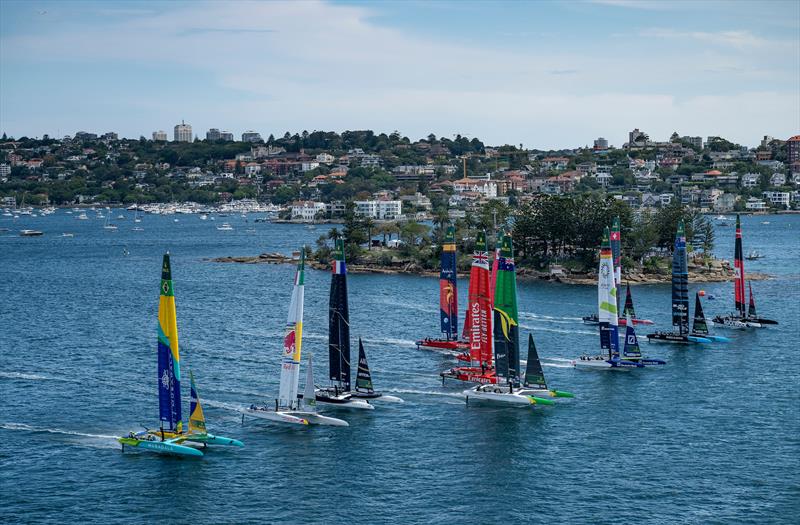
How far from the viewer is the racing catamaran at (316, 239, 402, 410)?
190 ft

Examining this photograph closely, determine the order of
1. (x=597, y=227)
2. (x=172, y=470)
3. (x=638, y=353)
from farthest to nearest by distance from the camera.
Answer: (x=597, y=227) < (x=638, y=353) < (x=172, y=470)

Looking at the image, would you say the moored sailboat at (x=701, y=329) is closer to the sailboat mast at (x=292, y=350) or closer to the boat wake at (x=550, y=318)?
the boat wake at (x=550, y=318)

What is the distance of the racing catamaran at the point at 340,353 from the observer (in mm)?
57844

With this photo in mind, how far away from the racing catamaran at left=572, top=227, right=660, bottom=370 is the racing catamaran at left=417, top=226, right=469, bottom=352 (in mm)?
9372

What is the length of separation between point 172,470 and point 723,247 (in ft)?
473

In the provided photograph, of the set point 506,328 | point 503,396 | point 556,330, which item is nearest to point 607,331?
point 506,328

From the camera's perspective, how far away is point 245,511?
1683 inches

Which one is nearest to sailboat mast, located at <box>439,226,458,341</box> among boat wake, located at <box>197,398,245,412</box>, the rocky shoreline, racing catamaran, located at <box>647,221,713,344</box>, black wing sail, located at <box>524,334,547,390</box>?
black wing sail, located at <box>524,334,547,390</box>

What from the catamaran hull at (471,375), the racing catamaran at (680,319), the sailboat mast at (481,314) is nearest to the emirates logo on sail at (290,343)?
the catamaran hull at (471,375)

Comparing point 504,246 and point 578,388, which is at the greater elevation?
point 504,246

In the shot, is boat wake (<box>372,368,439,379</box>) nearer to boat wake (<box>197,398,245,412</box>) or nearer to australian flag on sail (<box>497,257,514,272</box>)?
australian flag on sail (<box>497,257,514,272</box>)

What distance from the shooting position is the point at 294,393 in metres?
54.9

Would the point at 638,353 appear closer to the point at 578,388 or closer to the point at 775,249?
the point at 578,388

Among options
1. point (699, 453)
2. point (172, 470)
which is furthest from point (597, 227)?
point (172, 470)
